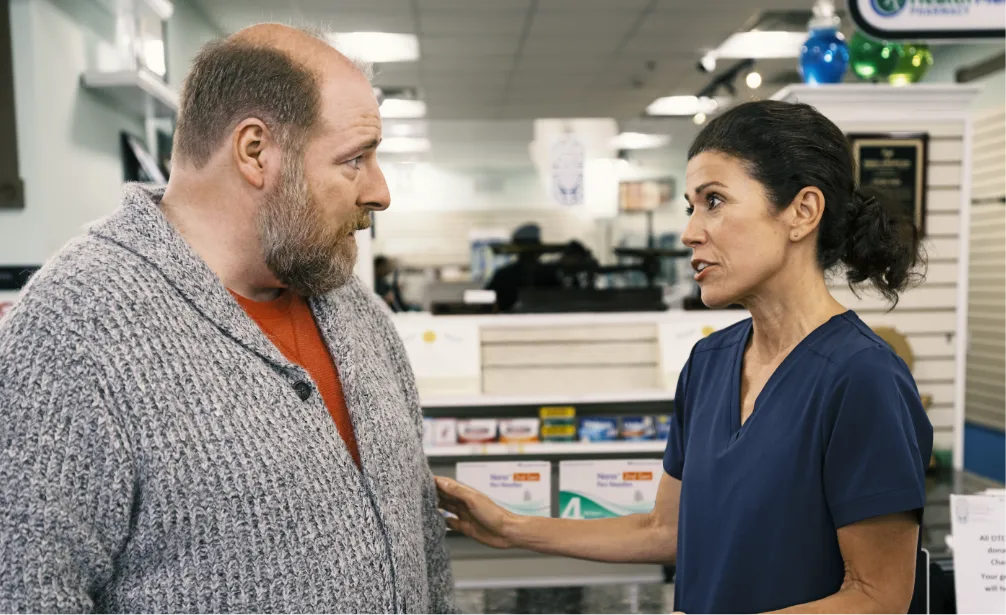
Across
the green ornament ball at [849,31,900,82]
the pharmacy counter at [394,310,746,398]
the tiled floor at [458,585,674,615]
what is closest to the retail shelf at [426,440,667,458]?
the pharmacy counter at [394,310,746,398]

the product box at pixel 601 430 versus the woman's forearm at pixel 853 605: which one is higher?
the woman's forearm at pixel 853 605

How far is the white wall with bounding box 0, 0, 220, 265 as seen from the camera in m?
3.25

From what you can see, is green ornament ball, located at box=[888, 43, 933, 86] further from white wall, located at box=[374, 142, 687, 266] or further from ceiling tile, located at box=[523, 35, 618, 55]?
white wall, located at box=[374, 142, 687, 266]

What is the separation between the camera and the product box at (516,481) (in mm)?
2727

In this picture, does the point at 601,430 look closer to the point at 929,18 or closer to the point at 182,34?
the point at 929,18

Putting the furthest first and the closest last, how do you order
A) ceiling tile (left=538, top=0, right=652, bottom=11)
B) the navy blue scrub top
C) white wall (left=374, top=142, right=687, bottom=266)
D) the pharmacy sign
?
white wall (left=374, top=142, right=687, bottom=266) → ceiling tile (left=538, top=0, right=652, bottom=11) → the pharmacy sign → the navy blue scrub top

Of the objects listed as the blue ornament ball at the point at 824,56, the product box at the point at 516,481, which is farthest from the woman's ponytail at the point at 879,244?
the blue ornament ball at the point at 824,56

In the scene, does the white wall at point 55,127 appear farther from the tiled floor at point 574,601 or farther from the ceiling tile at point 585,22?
the ceiling tile at point 585,22

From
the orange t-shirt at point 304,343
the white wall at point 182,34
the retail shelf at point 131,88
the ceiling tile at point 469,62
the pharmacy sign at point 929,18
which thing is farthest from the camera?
the ceiling tile at point 469,62

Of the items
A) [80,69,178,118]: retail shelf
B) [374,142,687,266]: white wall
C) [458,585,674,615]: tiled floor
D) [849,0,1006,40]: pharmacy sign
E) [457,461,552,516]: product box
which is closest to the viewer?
[458,585,674,615]: tiled floor

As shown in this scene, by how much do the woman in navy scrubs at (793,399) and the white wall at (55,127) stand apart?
3.13 metres

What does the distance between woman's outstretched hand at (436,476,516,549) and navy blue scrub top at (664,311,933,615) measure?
1.39ft

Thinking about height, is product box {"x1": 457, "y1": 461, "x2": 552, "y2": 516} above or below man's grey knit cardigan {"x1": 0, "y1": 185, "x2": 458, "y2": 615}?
below

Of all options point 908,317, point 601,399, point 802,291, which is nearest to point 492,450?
point 601,399
